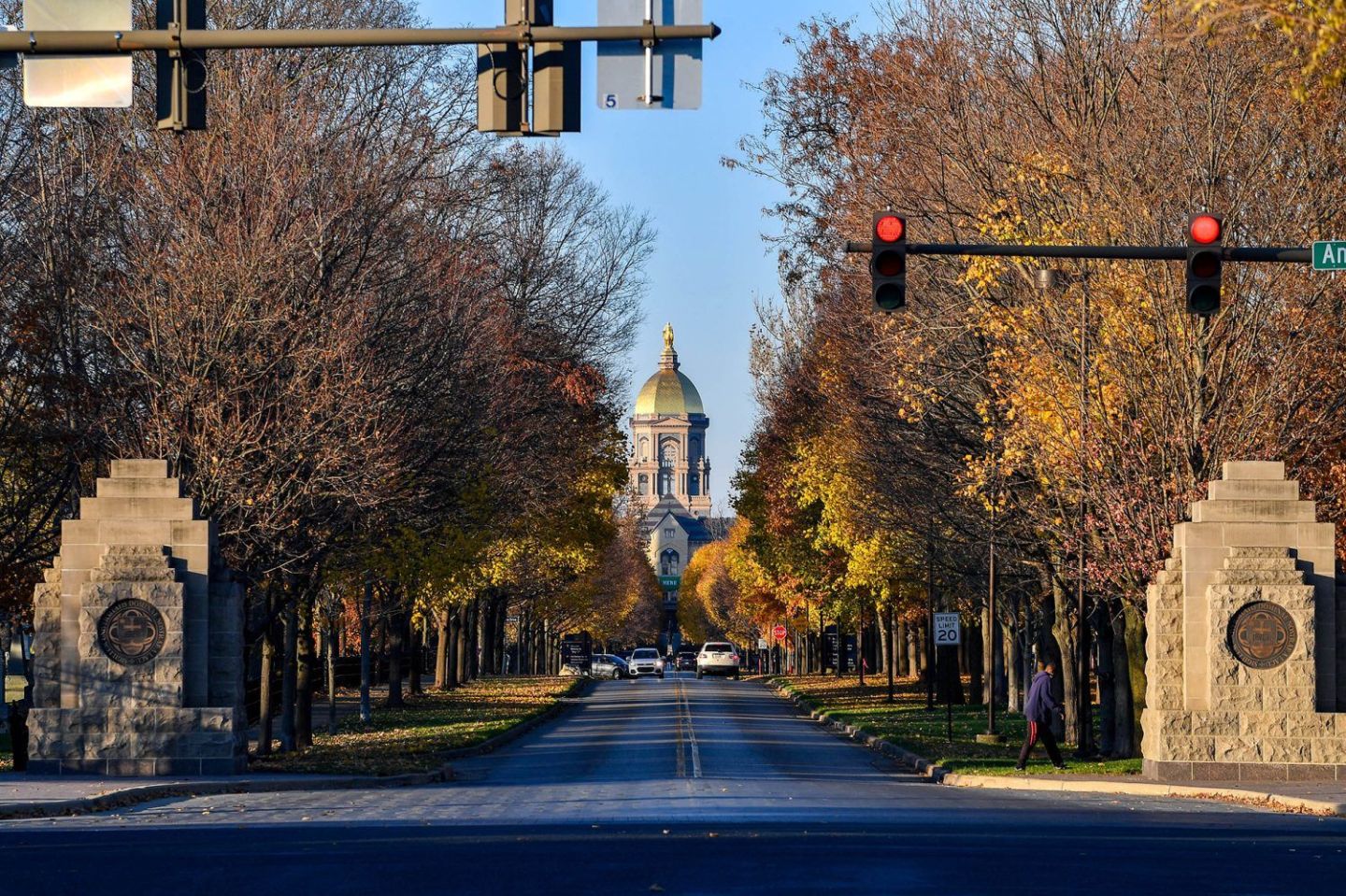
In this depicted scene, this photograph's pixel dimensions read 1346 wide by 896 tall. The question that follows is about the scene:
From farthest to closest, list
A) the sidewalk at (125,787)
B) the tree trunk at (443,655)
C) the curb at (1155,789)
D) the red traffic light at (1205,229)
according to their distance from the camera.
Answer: the tree trunk at (443,655), the curb at (1155,789), the sidewalk at (125,787), the red traffic light at (1205,229)

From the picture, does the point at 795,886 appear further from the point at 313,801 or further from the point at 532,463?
the point at 532,463

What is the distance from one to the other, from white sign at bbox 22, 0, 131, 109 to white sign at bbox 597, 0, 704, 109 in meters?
3.02

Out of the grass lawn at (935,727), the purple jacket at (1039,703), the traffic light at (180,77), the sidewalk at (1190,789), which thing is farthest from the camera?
the grass lawn at (935,727)

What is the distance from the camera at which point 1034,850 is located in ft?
53.7

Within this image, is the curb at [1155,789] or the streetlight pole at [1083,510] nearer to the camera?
the curb at [1155,789]

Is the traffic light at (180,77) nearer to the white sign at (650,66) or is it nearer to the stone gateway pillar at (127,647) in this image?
the white sign at (650,66)

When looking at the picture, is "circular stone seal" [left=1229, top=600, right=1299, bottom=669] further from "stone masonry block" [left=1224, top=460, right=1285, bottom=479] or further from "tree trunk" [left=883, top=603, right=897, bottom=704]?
"tree trunk" [left=883, top=603, right=897, bottom=704]

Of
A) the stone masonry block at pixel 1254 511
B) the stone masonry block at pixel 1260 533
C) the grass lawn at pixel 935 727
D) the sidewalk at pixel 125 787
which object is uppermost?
the stone masonry block at pixel 1254 511

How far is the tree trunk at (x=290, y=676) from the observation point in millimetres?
34219

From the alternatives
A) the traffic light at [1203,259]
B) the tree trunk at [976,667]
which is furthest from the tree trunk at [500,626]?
the traffic light at [1203,259]

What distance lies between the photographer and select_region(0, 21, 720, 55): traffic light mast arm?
1202 centimetres

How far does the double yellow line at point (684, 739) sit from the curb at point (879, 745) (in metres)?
3.49

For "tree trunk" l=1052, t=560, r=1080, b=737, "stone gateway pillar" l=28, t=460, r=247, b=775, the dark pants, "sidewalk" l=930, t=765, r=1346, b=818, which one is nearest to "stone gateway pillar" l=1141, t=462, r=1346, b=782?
"sidewalk" l=930, t=765, r=1346, b=818

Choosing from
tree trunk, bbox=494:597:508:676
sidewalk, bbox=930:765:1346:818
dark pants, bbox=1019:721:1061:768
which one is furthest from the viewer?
tree trunk, bbox=494:597:508:676
